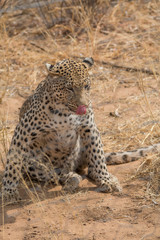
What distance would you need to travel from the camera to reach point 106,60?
10023 mm

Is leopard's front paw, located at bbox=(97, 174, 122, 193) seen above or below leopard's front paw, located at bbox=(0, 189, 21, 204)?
below

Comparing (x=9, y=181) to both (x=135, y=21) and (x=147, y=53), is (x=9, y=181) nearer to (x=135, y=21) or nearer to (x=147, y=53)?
(x=147, y=53)

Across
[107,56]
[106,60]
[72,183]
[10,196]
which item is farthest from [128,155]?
[107,56]

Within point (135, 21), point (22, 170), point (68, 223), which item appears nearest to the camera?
point (68, 223)

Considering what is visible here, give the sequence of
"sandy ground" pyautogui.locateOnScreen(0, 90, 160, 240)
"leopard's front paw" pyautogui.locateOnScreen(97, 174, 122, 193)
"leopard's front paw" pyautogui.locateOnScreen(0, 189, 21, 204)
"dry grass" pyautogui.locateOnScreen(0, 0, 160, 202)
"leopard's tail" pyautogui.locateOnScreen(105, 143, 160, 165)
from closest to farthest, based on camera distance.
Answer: "sandy ground" pyautogui.locateOnScreen(0, 90, 160, 240) → "leopard's front paw" pyautogui.locateOnScreen(0, 189, 21, 204) → "leopard's front paw" pyautogui.locateOnScreen(97, 174, 122, 193) → "leopard's tail" pyautogui.locateOnScreen(105, 143, 160, 165) → "dry grass" pyautogui.locateOnScreen(0, 0, 160, 202)

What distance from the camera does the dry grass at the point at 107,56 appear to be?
7.43 m

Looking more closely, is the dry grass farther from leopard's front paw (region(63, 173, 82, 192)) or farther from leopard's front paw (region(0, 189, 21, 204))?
leopard's front paw (region(0, 189, 21, 204))

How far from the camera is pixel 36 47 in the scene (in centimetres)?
1073

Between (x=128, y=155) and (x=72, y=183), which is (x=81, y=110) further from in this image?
(x=128, y=155)

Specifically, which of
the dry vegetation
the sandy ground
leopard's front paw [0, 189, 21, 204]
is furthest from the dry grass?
leopard's front paw [0, 189, 21, 204]

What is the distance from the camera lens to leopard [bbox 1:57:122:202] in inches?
201

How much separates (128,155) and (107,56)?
4.24 meters

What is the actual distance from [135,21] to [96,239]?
799 cm

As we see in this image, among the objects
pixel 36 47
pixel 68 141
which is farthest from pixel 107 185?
pixel 36 47
